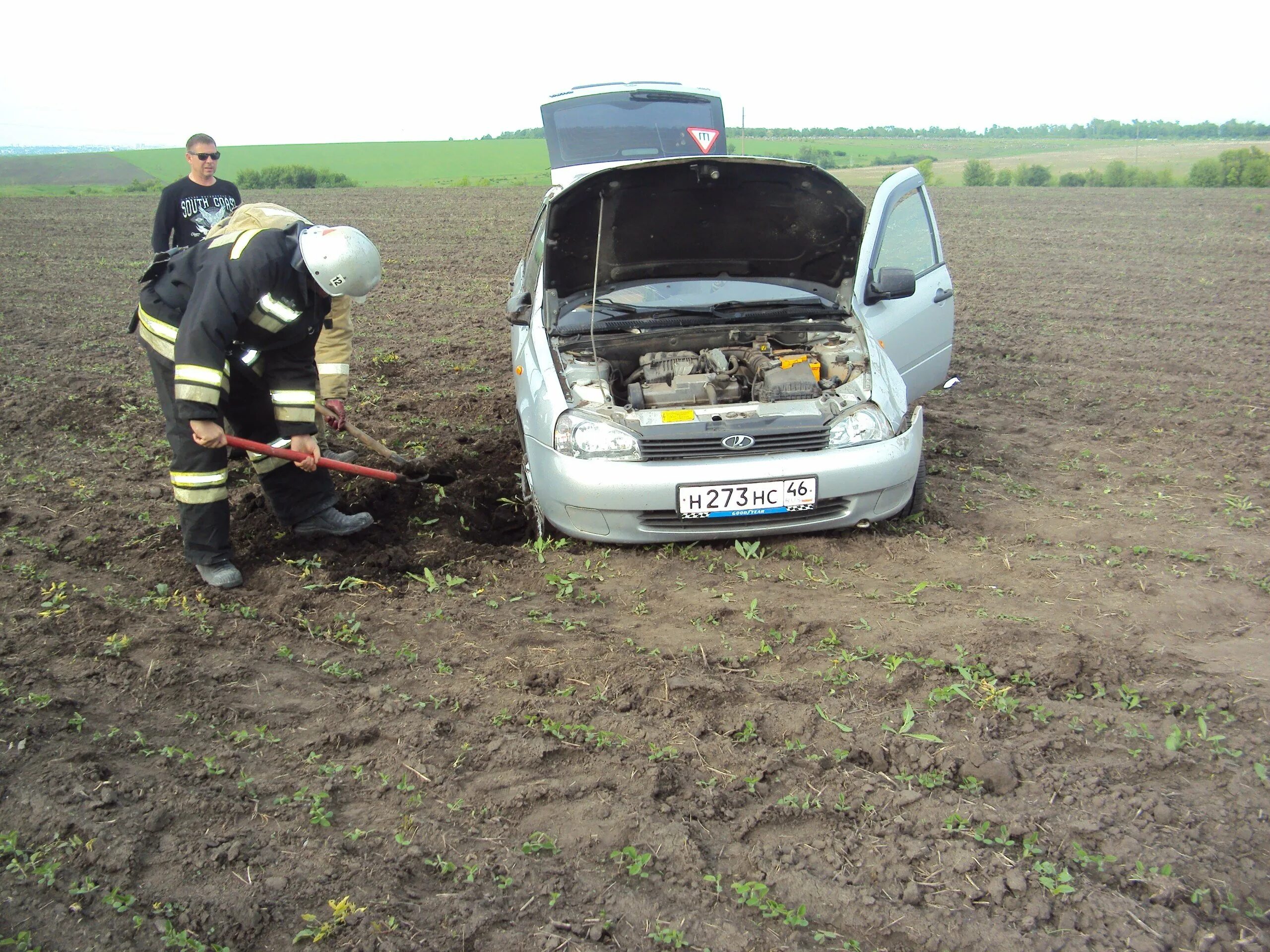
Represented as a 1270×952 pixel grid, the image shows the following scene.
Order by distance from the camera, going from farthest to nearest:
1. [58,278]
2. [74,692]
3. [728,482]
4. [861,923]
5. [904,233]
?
[58,278] → [904,233] → [728,482] → [74,692] → [861,923]

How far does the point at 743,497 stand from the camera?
437 centimetres

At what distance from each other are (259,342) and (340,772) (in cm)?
233

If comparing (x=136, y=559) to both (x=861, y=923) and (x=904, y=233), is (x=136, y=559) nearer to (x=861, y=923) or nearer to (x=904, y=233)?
(x=861, y=923)

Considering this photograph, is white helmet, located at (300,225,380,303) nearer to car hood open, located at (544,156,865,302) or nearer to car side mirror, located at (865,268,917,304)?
car hood open, located at (544,156,865,302)

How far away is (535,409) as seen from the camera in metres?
4.73

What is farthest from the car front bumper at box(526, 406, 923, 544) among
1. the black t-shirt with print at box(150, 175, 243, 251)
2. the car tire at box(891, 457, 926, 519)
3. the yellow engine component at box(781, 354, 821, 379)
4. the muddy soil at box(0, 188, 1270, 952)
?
the black t-shirt with print at box(150, 175, 243, 251)

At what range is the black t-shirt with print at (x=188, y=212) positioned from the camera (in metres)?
6.64

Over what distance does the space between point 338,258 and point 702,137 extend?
934cm

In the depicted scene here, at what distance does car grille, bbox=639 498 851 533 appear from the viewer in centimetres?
443

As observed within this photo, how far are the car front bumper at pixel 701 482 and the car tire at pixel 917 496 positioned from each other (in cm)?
30

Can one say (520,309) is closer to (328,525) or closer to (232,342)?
(328,525)

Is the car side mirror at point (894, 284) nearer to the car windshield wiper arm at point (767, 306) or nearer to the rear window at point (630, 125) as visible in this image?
the car windshield wiper arm at point (767, 306)

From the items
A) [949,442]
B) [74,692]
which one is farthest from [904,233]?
[74,692]

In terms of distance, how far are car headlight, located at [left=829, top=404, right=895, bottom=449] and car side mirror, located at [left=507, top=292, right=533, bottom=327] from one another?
6.41 ft
